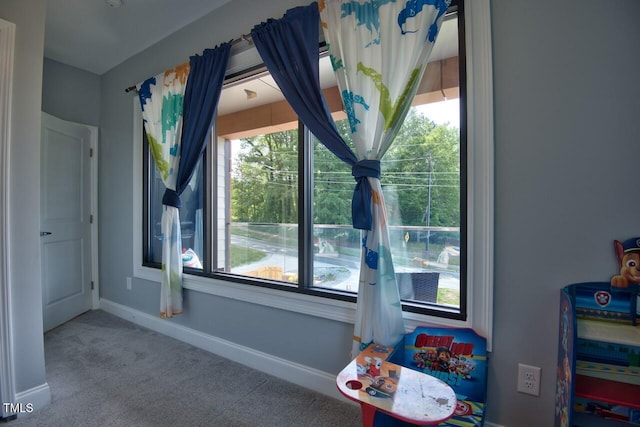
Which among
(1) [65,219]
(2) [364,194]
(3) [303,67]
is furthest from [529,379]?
(1) [65,219]

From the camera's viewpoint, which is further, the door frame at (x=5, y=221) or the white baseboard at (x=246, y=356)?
the white baseboard at (x=246, y=356)

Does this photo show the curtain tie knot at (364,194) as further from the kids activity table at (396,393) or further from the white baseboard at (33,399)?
the white baseboard at (33,399)

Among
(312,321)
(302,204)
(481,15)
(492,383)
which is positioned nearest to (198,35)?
(302,204)

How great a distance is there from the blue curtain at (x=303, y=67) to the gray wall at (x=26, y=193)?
130 centimetres

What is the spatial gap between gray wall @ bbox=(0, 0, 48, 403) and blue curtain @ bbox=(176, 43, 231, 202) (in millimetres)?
857

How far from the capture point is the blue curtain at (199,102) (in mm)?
2197

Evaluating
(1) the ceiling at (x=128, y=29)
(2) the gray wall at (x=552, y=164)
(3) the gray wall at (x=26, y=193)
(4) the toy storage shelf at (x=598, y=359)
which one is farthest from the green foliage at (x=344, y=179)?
(3) the gray wall at (x=26, y=193)

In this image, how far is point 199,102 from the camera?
2.26m

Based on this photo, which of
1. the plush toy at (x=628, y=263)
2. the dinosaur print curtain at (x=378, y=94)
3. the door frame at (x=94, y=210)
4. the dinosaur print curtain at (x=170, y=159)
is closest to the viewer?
the plush toy at (x=628, y=263)

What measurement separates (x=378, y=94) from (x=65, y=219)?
11.1 feet

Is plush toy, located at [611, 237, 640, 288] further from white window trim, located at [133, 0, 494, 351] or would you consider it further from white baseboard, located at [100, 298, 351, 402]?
white baseboard, located at [100, 298, 351, 402]

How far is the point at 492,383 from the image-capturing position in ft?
4.50

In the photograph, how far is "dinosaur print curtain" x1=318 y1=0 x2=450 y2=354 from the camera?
4.72ft

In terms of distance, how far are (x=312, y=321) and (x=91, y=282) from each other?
296cm
